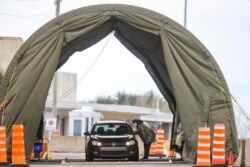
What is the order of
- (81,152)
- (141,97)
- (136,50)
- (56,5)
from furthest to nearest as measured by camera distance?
1. (141,97)
2. (56,5)
3. (81,152)
4. (136,50)

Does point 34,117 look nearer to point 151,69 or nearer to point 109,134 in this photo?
point 109,134

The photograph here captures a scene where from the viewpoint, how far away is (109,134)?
2589 cm

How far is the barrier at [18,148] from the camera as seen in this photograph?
19047 millimetres

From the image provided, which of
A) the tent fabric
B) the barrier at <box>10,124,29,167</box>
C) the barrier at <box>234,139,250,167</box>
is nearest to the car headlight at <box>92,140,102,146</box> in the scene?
the tent fabric

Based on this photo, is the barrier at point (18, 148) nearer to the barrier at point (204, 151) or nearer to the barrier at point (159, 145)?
the barrier at point (204, 151)

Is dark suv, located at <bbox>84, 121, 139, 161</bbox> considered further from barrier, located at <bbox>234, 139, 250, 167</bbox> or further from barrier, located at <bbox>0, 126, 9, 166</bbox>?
barrier, located at <bbox>234, 139, 250, 167</bbox>

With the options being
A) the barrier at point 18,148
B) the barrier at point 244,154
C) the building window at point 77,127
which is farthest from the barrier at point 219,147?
the building window at point 77,127

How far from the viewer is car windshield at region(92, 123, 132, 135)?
1027 inches

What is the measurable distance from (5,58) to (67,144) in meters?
7.69

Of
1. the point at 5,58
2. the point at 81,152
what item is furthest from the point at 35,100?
the point at 5,58

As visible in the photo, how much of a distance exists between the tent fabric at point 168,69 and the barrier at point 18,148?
321 cm

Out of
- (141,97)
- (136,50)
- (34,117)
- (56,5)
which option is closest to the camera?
(34,117)

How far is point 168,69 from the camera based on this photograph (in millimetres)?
23109

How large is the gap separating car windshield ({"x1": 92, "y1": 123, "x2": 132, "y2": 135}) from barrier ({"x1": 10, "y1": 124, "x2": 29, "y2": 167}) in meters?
7.09
